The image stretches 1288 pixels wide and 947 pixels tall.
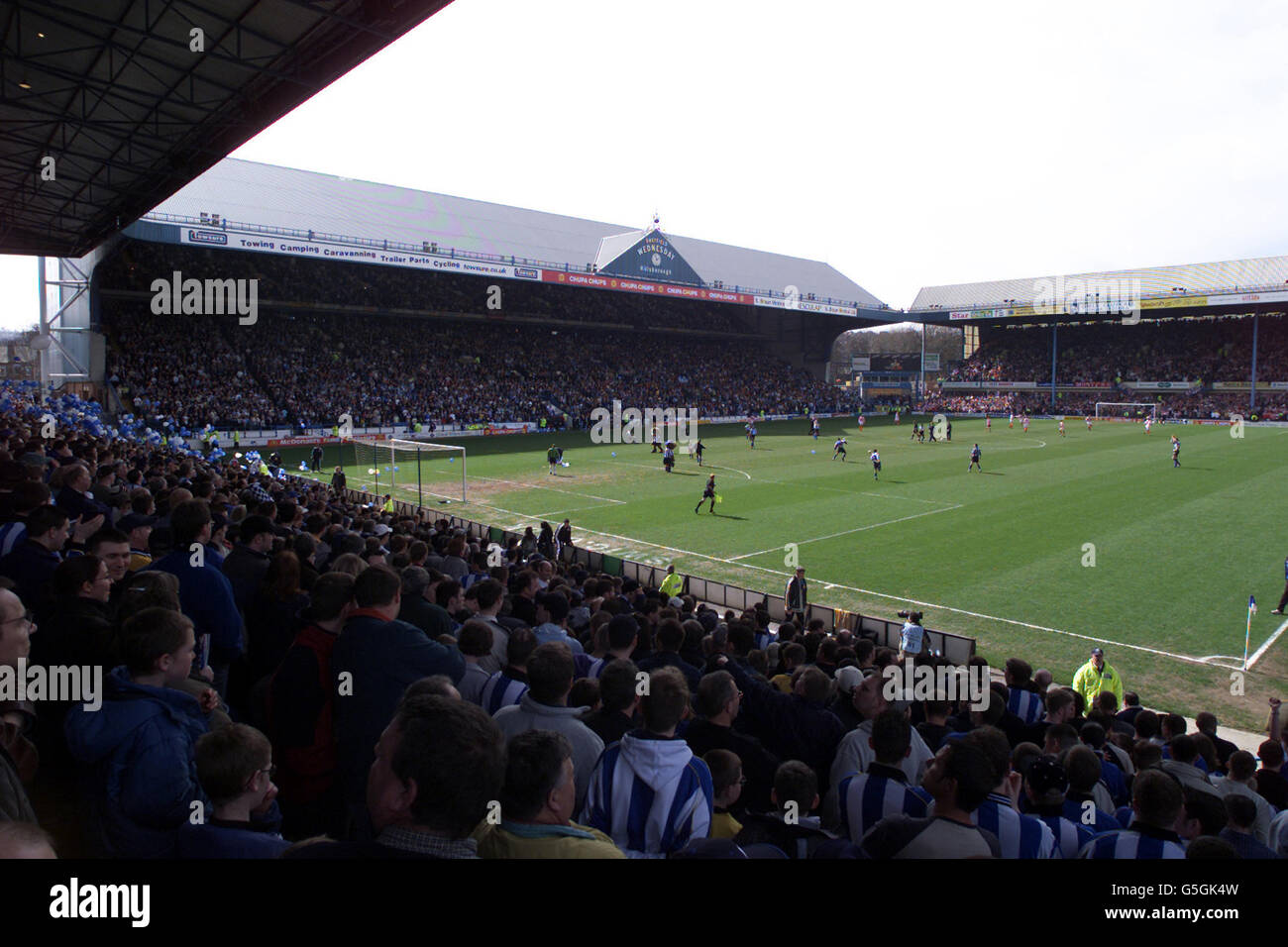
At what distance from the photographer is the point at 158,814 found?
315 cm

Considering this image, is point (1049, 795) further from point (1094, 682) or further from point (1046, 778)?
point (1094, 682)

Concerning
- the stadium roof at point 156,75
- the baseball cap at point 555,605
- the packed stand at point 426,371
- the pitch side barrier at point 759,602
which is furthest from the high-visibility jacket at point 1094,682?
the packed stand at point 426,371

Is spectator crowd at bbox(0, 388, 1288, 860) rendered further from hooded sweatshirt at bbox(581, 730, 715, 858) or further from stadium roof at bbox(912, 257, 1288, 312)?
stadium roof at bbox(912, 257, 1288, 312)

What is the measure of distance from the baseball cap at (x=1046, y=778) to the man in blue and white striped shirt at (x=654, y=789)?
2.15 metres

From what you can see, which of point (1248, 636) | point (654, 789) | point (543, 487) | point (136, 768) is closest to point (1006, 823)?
point (654, 789)

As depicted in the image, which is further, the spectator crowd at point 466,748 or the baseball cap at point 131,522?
the baseball cap at point 131,522

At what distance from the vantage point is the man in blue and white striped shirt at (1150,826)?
151 inches

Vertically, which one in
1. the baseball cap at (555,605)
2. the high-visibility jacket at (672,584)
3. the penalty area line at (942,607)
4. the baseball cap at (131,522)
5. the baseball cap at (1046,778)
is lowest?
the penalty area line at (942,607)

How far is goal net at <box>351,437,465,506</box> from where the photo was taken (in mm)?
29484

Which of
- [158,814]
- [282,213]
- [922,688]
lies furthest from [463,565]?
[282,213]

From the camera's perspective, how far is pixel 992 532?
922 inches

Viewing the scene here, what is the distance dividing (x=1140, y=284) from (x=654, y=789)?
9335cm

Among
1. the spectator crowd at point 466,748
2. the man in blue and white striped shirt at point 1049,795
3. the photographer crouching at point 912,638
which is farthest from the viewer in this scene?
the photographer crouching at point 912,638

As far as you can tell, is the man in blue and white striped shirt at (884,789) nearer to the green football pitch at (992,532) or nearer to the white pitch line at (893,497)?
the green football pitch at (992,532)
